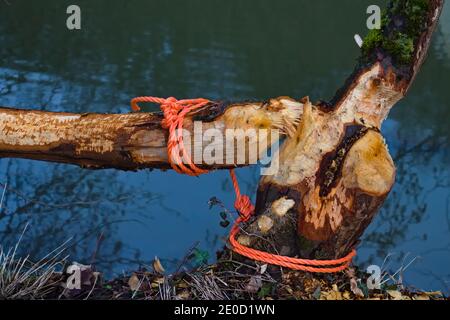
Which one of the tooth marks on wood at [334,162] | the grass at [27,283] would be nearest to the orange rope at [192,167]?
the tooth marks on wood at [334,162]

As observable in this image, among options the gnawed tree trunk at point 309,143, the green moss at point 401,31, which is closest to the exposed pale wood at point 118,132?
the gnawed tree trunk at point 309,143

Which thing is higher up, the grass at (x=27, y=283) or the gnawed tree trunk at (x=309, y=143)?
the gnawed tree trunk at (x=309, y=143)

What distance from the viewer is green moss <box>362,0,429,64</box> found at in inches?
64.8

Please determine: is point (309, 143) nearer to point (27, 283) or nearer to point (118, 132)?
point (118, 132)

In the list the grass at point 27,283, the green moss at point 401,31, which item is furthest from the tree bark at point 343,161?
the grass at point 27,283

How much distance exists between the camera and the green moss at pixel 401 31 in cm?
165

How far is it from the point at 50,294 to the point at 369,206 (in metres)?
0.84

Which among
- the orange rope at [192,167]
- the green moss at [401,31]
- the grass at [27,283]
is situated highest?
the green moss at [401,31]

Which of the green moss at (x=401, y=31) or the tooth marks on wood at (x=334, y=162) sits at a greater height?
the green moss at (x=401, y=31)

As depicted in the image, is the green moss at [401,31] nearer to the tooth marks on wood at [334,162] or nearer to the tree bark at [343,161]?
the tree bark at [343,161]

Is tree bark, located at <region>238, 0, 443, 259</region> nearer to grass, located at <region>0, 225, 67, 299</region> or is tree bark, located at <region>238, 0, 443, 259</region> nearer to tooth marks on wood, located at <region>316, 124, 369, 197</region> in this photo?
tooth marks on wood, located at <region>316, 124, 369, 197</region>

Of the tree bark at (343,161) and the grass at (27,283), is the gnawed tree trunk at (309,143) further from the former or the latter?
the grass at (27,283)

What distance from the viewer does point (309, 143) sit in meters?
1.63

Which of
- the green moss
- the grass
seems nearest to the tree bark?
the green moss
